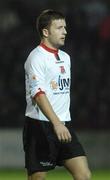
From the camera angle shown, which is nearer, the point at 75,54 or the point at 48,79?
the point at 48,79

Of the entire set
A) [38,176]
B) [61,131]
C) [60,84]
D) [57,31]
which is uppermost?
[57,31]


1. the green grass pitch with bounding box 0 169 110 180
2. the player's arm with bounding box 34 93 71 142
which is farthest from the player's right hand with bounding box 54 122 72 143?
the green grass pitch with bounding box 0 169 110 180

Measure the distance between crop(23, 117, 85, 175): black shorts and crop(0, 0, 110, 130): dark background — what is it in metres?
7.41

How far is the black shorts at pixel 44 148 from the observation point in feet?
22.8

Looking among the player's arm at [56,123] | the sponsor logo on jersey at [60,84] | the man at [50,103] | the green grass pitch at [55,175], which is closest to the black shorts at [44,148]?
the man at [50,103]

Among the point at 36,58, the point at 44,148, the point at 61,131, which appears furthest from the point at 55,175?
the point at 61,131

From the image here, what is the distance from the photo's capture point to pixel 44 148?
7000 millimetres

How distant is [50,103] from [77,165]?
57cm

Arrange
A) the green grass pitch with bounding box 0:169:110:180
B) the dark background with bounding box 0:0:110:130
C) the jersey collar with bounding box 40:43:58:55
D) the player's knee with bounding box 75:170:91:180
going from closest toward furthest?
the player's knee with bounding box 75:170:91:180
the jersey collar with bounding box 40:43:58:55
the green grass pitch with bounding box 0:169:110:180
the dark background with bounding box 0:0:110:130

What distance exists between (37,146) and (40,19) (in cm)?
106

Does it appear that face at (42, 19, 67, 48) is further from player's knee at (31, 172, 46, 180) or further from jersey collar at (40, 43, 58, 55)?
player's knee at (31, 172, 46, 180)

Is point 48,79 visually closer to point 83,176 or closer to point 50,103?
point 50,103

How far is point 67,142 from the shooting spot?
22.5 feet

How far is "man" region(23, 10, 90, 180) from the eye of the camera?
6.83 metres
